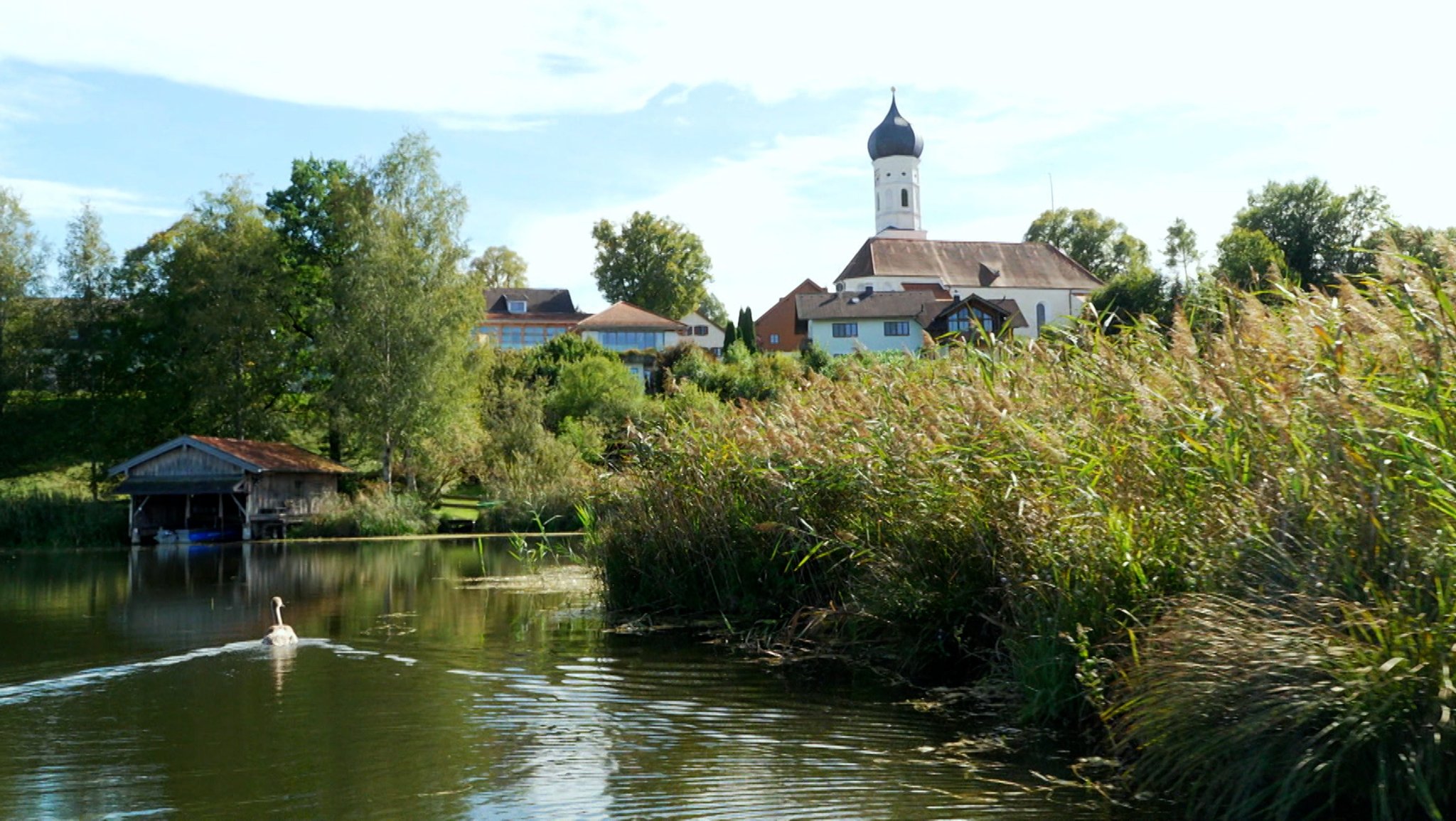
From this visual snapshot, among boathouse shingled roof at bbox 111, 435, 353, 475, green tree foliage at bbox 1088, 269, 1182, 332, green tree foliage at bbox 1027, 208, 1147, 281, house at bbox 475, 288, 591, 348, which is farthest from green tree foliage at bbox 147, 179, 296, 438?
green tree foliage at bbox 1027, 208, 1147, 281

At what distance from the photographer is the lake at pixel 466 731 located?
8.07 m

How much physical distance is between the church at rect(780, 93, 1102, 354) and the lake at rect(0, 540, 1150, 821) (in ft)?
218

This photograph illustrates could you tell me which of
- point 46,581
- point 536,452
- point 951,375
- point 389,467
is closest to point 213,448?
point 389,467

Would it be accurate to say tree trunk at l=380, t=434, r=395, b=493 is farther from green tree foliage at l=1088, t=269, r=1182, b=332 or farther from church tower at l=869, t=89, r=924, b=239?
church tower at l=869, t=89, r=924, b=239

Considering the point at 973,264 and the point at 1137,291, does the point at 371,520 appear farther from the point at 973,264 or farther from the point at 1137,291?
the point at 973,264

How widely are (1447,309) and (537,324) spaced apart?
99.2 m

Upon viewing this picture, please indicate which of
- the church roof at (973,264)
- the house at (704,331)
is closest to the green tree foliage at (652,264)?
the house at (704,331)

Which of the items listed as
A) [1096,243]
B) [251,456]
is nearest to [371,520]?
[251,456]

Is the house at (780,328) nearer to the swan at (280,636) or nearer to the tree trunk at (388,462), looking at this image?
the tree trunk at (388,462)

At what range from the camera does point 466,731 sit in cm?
1034

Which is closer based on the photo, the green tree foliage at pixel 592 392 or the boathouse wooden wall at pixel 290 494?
the boathouse wooden wall at pixel 290 494

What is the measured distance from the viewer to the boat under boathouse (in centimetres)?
4438

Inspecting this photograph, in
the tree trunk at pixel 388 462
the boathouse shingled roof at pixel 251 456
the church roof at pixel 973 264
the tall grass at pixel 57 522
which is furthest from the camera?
the church roof at pixel 973 264

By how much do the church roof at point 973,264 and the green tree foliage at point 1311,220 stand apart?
23.5m
